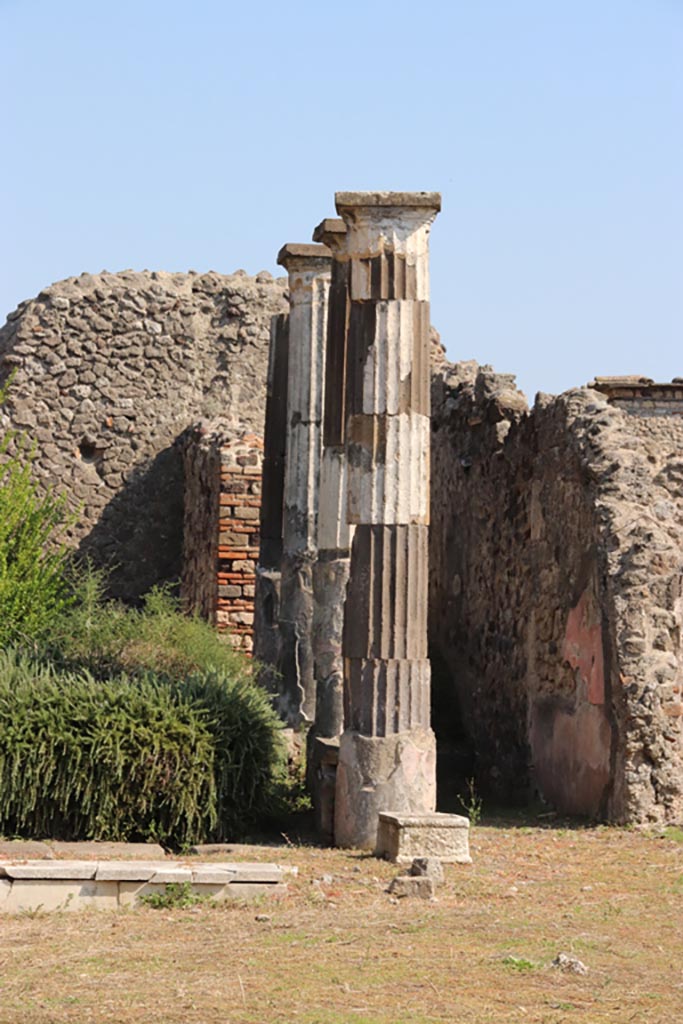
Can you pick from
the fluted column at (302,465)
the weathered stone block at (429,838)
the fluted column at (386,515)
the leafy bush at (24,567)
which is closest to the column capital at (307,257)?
the fluted column at (302,465)

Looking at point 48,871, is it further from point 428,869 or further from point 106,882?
point 428,869

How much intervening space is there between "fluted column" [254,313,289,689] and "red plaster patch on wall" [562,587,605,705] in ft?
7.66

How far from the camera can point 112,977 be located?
6.28 meters

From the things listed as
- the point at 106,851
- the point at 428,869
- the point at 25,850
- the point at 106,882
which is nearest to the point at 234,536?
the point at 106,851

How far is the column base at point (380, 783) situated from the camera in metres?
9.59

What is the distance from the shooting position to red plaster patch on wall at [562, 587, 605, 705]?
11.1 m

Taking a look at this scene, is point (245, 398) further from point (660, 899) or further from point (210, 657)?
point (660, 899)

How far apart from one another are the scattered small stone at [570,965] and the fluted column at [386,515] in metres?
2.98

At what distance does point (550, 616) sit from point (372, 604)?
2694mm

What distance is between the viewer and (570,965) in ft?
21.6

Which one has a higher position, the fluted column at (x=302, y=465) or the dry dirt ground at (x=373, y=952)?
the fluted column at (x=302, y=465)

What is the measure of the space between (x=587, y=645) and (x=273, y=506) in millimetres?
3230

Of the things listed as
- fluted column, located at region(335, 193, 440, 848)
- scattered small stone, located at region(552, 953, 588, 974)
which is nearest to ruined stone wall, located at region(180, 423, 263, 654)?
fluted column, located at region(335, 193, 440, 848)

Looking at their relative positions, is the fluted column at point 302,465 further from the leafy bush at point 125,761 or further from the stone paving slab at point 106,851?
the stone paving slab at point 106,851
